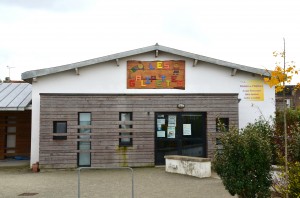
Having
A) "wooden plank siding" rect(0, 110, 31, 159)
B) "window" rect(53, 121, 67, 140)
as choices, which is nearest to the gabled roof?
"window" rect(53, 121, 67, 140)

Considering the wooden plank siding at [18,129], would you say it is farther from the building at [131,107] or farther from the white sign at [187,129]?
the white sign at [187,129]

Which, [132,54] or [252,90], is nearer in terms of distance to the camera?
[132,54]

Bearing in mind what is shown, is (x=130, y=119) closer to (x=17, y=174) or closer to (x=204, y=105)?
(x=204, y=105)

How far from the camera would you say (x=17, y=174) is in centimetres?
1428

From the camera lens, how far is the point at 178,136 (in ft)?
52.4

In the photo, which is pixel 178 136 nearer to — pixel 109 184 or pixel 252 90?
pixel 252 90

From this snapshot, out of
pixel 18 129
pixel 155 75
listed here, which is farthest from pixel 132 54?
pixel 18 129

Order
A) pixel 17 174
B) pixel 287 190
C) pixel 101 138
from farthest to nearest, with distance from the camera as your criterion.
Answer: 1. pixel 101 138
2. pixel 17 174
3. pixel 287 190

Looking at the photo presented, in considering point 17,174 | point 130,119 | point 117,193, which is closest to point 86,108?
point 130,119

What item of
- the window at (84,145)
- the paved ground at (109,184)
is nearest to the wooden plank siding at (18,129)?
the paved ground at (109,184)

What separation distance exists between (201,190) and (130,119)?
243 inches

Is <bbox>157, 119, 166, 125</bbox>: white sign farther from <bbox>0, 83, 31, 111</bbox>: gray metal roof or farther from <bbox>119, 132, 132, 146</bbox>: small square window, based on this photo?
<bbox>0, 83, 31, 111</bbox>: gray metal roof

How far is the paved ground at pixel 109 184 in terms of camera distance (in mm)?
10070

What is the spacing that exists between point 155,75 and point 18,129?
8303mm
